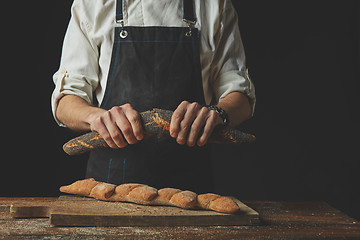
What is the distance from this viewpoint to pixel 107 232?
3.77 feet

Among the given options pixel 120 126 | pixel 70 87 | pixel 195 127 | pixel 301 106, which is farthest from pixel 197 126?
pixel 301 106

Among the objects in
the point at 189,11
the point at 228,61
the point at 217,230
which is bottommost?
the point at 217,230

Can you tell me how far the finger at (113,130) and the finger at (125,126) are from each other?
1 cm

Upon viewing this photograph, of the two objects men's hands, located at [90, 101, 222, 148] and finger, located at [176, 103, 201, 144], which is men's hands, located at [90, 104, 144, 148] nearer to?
men's hands, located at [90, 101, 222, 148]

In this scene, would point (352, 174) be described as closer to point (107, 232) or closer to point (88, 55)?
point (88, 55)

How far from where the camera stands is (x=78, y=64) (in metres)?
1.76

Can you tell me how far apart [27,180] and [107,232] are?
171 cm

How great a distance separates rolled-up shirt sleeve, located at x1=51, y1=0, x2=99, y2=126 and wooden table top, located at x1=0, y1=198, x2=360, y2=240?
21.2 inches

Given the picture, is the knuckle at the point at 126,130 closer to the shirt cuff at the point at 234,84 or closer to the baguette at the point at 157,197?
the baguette at the point at 157,197

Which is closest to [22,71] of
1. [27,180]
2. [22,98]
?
[22,98]

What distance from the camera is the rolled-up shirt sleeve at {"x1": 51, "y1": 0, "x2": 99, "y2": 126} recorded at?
173cm

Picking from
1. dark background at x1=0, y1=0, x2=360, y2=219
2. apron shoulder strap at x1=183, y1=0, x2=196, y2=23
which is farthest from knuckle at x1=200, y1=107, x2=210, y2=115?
dark background at x1=0, y1=0, x2=360, y2=219

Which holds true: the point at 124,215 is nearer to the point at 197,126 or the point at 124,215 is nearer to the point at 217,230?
the point at 217,230

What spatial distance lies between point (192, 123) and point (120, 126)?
0.73 feet
